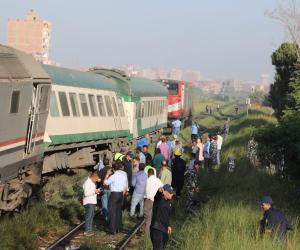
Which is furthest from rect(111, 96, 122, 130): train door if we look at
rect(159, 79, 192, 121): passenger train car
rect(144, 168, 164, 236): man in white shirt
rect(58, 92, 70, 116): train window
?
rect(159, 79, 192, 121): passenger train car

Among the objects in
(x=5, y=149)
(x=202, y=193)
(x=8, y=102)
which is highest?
(x=8, y=102)

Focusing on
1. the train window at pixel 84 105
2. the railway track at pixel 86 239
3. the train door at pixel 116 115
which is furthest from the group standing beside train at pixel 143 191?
the train door at pixel 116 115

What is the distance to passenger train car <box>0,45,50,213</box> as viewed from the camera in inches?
500

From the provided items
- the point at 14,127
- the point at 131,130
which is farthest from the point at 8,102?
the point at 131,130

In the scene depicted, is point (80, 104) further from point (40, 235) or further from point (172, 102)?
point (172, 102)

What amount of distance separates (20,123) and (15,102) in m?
0.67

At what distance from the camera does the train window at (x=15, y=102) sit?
13.0 meters

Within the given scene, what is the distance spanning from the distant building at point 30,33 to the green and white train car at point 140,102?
15314cm

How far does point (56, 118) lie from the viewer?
Result: 719 inches

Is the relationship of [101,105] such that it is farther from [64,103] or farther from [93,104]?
[64,103]

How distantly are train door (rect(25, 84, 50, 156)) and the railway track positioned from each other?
7.59ft

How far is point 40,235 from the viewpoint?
13.3 m

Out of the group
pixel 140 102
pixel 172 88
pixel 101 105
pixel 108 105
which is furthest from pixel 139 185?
pixel 172 88

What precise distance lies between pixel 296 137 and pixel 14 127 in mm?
7957
